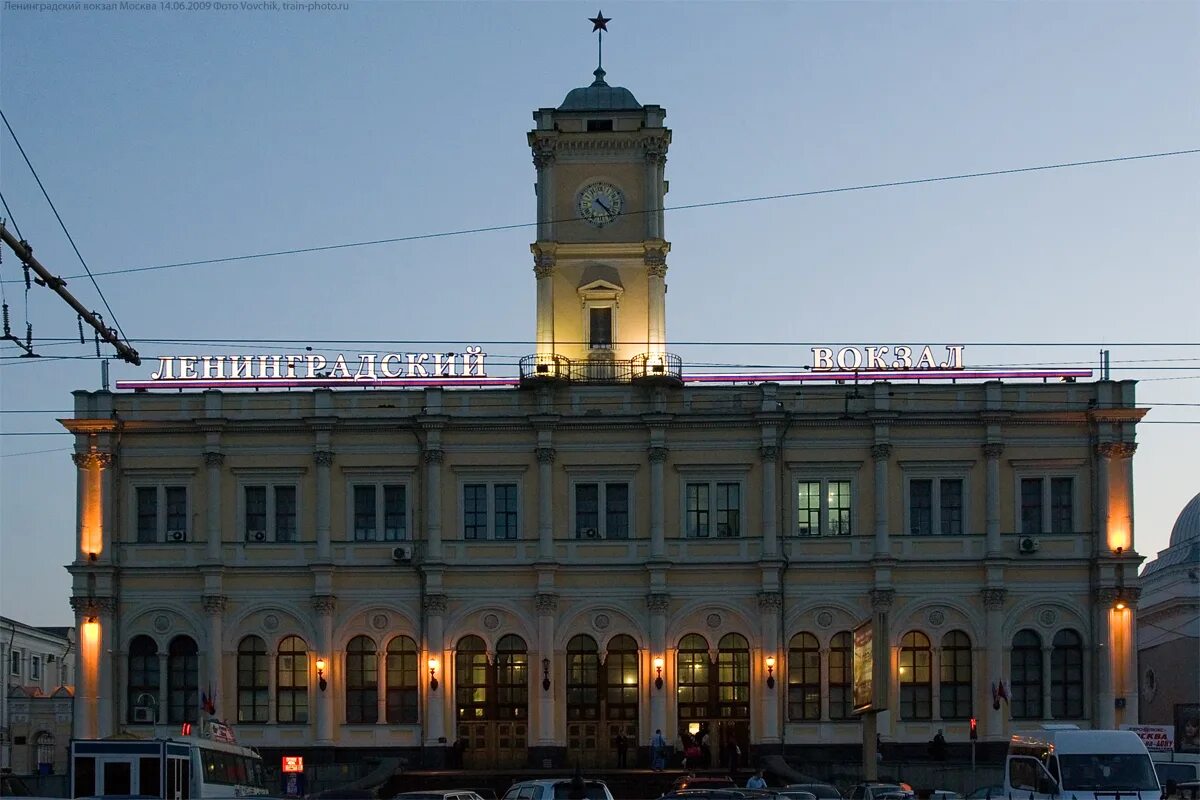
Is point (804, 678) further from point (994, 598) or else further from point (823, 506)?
point (994, 598)

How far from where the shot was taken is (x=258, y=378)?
78562mm

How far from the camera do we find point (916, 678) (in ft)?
253

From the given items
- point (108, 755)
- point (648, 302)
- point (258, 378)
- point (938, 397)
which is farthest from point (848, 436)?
point (108, 755)

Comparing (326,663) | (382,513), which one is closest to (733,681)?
(382,513)

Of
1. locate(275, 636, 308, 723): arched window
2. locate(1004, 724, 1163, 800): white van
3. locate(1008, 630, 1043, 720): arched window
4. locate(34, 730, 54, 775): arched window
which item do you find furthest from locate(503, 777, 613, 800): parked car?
locate(34, 730, 54, 775): arched window

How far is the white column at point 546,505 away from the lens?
77.5 metres

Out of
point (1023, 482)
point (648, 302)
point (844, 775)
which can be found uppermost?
point (648, 302)

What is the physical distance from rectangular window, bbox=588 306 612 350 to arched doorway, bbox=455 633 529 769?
12.2 meters

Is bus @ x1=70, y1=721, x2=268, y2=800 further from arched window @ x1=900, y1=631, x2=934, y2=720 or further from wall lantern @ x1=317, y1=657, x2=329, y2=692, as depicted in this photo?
arched window @ x1=900, y1=631, x2=934, y2=720

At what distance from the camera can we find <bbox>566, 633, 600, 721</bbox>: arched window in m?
77.5

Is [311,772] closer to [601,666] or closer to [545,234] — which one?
[601,666]

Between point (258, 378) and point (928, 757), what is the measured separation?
28.6m

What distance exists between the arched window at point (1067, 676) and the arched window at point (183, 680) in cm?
3179

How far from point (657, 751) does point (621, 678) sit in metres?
4.47
